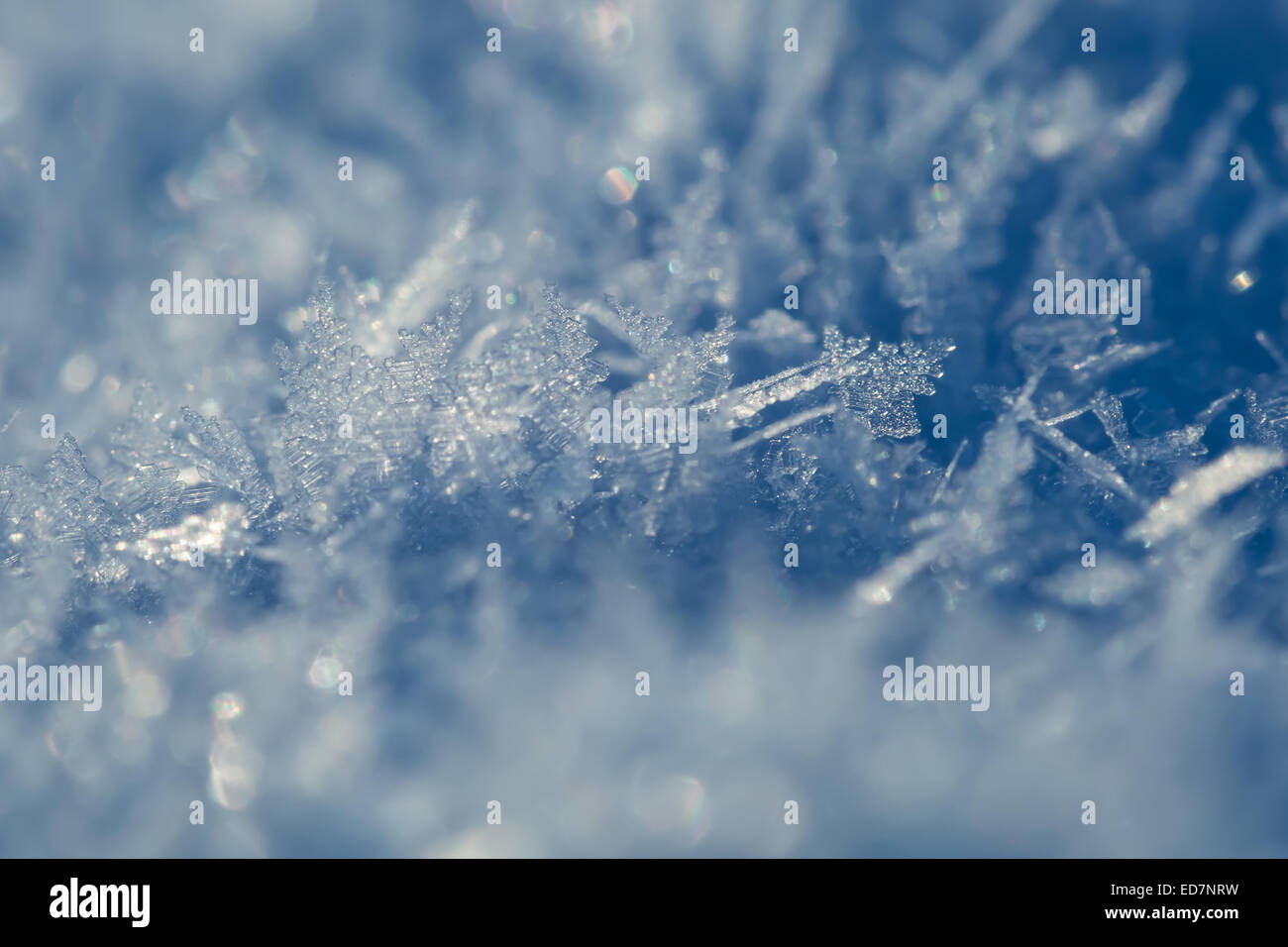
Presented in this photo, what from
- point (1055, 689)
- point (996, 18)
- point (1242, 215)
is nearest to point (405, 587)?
point (1055, 689)

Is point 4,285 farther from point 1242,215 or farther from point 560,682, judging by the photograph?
point 1242,215

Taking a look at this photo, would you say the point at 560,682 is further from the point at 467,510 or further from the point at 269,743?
the point at 269,743
